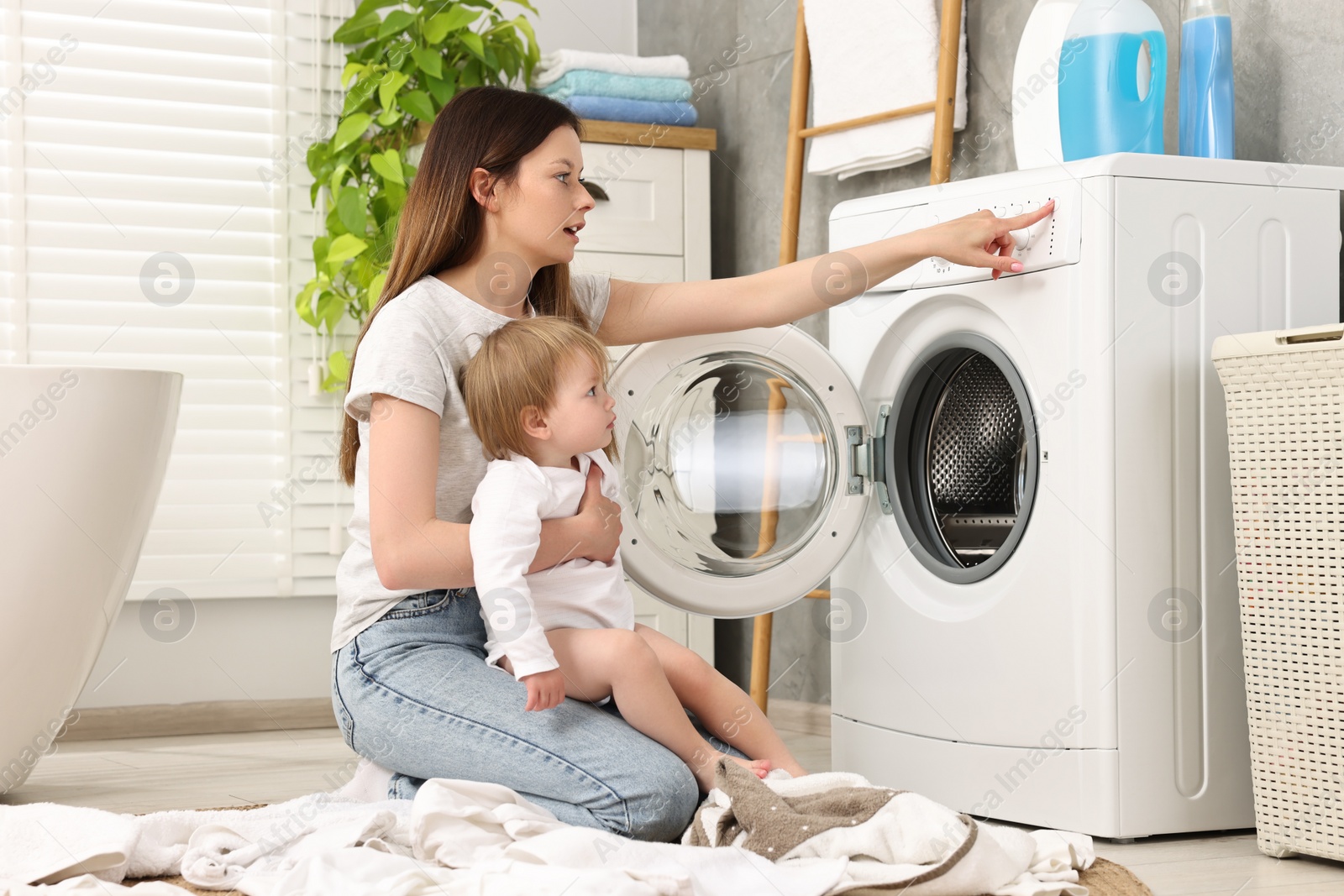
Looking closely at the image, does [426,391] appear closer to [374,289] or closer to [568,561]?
[568,561]

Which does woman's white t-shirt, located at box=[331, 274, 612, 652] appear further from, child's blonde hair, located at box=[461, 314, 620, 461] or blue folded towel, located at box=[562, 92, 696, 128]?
blue folded towel, located at box=[562, 92, 696, 128]

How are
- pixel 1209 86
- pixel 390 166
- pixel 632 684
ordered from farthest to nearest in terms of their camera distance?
pixel 390 166 < pixel 1209 86 < pixel 632 684

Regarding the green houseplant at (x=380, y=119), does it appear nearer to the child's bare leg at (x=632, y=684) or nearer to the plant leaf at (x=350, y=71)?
the plant leaf at (x=350, y=71)

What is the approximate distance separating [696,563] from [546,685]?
47cm

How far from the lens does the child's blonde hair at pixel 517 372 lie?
59.1 inches

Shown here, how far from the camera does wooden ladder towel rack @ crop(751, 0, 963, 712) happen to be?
2.22m

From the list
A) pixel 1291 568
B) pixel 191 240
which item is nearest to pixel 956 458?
pixel 1291 568

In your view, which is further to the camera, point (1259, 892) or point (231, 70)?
point (231, 70)

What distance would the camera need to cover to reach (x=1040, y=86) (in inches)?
72.9

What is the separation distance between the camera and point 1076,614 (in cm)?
158

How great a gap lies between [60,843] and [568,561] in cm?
61

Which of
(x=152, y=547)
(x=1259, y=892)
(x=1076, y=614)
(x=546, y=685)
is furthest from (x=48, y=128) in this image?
(x=1259, y=892)

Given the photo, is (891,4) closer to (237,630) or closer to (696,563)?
(696,563)

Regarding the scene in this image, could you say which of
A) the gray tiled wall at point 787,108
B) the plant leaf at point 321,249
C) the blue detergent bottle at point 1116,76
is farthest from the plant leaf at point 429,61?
the blue detergent bottle at point 1116,76
